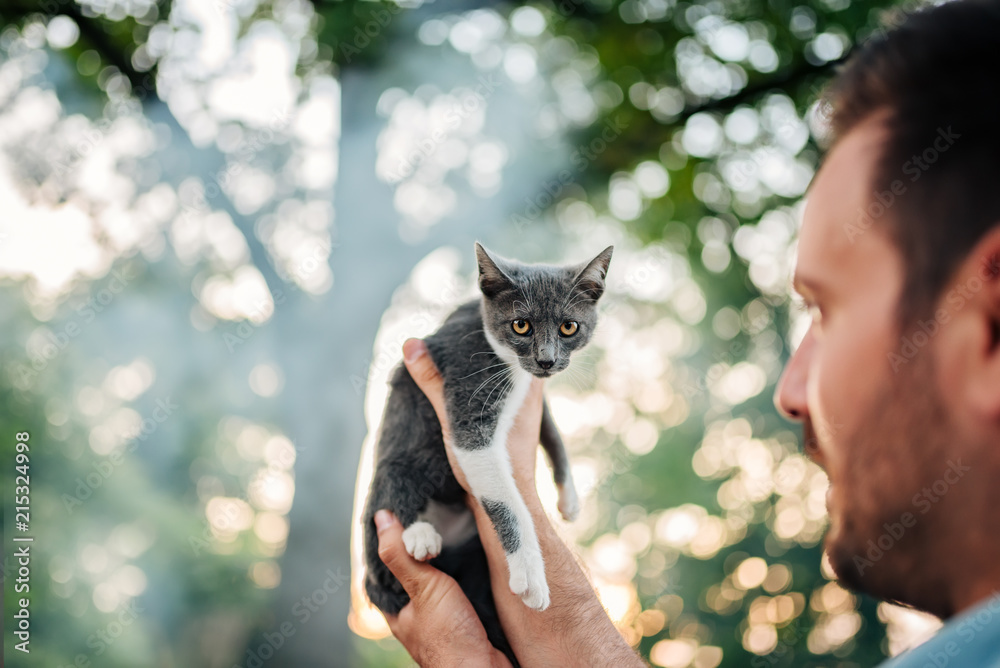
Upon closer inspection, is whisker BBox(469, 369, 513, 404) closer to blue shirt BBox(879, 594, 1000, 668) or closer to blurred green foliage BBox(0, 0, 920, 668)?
blue shirt BBox(879, 594, 1000, 668)

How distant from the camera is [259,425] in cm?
527

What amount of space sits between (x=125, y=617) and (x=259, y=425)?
5.51 feet

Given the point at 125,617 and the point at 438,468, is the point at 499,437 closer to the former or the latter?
the point at 438,468

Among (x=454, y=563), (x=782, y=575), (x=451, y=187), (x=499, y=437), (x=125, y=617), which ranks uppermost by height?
(x=499, y=437)

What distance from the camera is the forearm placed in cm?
155

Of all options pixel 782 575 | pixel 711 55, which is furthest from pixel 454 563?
pixel 782 575

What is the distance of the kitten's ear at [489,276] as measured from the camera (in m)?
1.90

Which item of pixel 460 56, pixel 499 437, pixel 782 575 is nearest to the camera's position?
pixel 499 437

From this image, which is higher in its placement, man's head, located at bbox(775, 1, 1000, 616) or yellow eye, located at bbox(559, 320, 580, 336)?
man's head, located at bbox(775, 1, 1000, 616)
